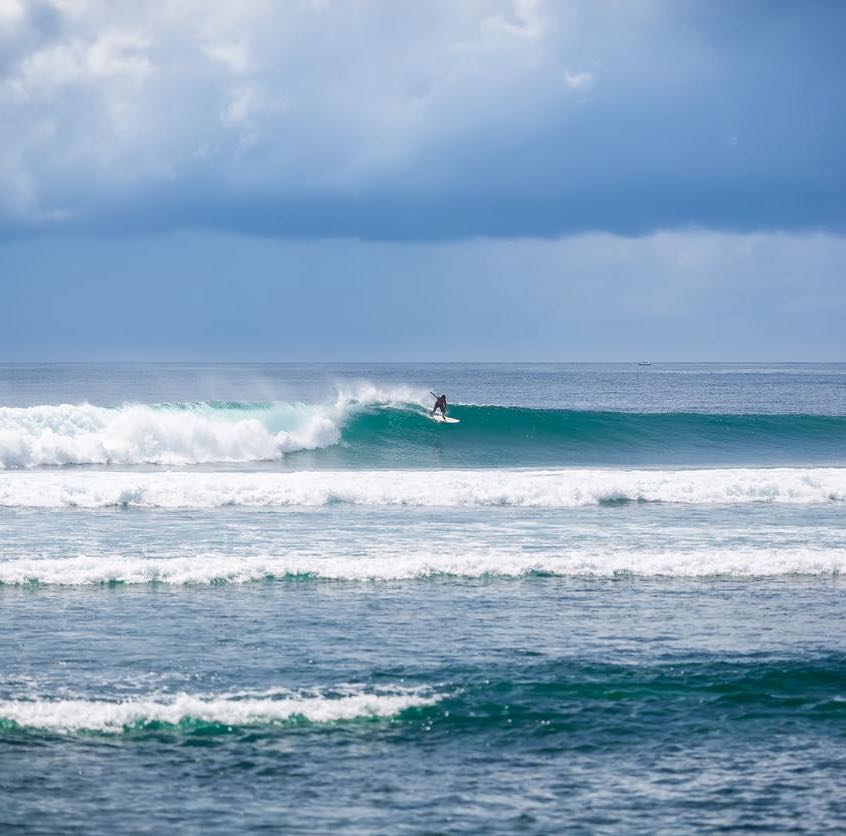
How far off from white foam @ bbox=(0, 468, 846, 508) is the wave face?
32.7 feet

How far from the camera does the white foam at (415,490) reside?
24516mm

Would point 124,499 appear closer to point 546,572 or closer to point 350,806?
point 546,572

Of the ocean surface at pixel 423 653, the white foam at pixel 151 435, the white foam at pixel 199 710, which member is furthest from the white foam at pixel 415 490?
the white foam at pixel 199 710

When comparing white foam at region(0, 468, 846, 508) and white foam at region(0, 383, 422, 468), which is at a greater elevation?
white foam at region(0, 383, 422, 468)

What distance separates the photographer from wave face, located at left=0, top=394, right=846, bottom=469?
37.4 m

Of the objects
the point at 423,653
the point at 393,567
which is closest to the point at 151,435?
the point at 393,567

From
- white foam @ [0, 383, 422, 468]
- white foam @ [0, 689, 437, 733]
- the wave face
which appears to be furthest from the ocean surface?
the wave face

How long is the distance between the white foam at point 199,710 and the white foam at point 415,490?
1351 centimetres

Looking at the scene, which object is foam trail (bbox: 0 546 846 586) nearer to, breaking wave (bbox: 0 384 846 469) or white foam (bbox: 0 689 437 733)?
white foam (bbox: 0 689 437 733)

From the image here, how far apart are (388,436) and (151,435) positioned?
932 cm

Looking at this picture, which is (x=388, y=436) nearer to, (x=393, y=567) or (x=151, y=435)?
(x=151, y=435)

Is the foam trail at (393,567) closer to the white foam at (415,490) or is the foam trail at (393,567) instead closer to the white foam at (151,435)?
the white foam at (415,490)

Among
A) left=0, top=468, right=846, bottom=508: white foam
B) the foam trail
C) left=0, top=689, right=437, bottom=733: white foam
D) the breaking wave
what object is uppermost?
the breaking wave

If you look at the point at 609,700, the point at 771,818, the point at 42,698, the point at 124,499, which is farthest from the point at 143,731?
the point at 124,499
